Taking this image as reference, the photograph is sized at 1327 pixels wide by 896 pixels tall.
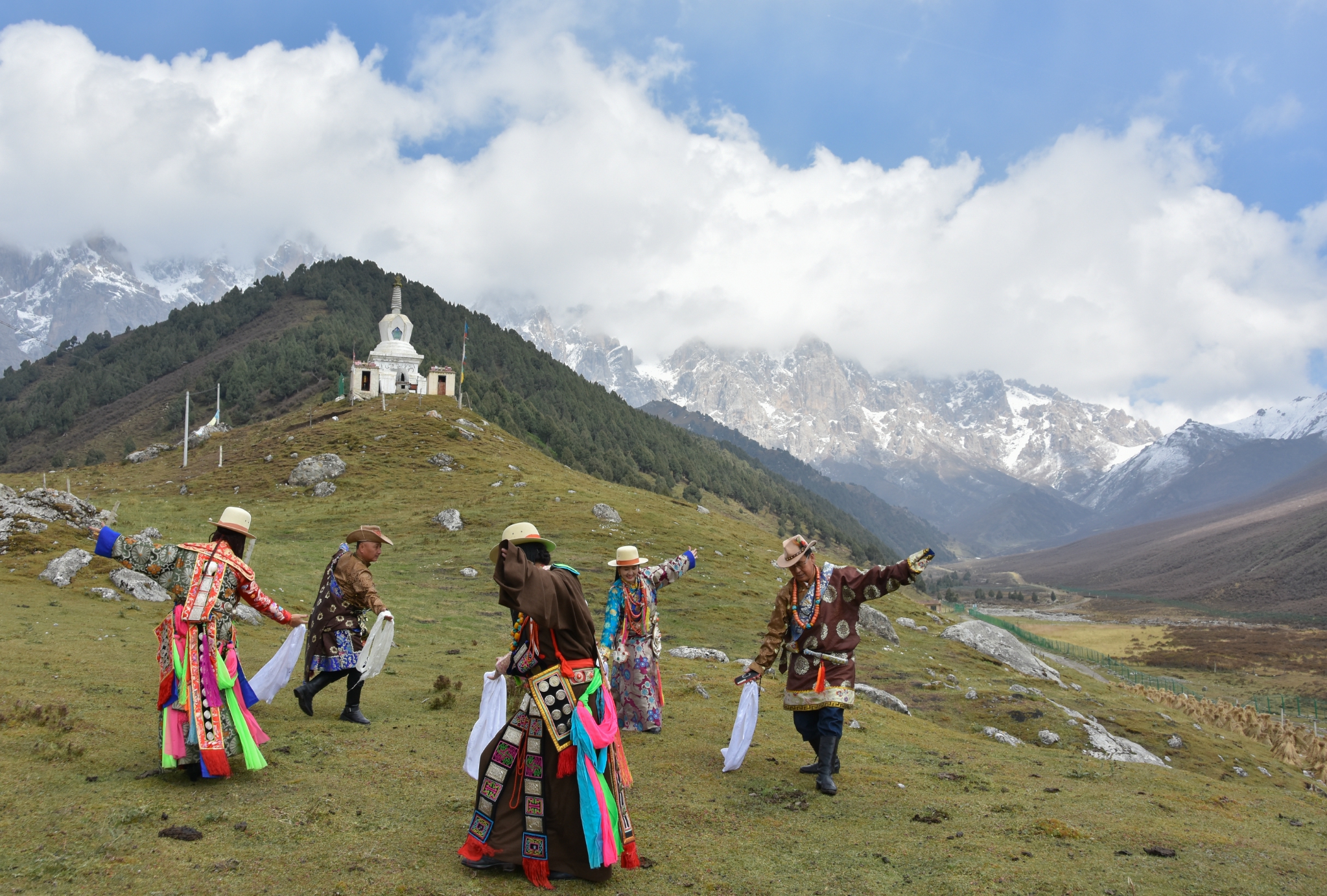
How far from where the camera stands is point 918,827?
813cm

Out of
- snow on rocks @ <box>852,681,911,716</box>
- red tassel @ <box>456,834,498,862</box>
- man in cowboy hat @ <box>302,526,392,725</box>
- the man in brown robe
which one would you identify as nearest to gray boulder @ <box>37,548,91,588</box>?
man in cowboy hat @ <box>302,526,392,725</box>

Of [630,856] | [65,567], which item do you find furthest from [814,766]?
[65,567]

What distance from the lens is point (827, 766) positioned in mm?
9375

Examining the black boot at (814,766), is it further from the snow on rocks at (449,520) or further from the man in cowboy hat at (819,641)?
the snow on rocks at (449,520)

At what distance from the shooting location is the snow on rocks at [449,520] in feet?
120

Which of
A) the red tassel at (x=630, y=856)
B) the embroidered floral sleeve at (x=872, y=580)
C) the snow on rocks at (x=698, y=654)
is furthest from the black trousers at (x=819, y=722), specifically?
the snow on rocks at (x=698, y=654)

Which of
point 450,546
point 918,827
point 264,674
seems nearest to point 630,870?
point 918,827

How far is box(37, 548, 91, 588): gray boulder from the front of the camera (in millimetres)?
19031

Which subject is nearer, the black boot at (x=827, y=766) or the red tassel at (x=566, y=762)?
the red tassel at (x=566, y=762)

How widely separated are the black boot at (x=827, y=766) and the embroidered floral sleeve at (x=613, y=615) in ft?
10.8

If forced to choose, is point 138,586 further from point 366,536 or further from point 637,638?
point 637,638

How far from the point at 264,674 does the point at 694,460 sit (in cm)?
12122

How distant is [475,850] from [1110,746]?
14.4 metres

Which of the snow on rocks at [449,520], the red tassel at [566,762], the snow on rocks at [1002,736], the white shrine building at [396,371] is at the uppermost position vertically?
the white shrine building at [396,371]
